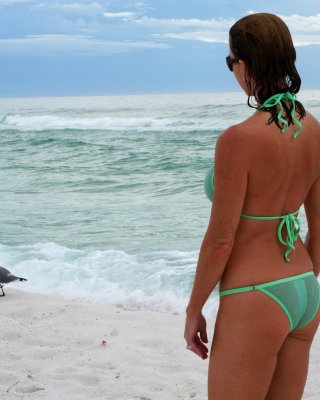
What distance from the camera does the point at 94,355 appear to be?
457 centimetres

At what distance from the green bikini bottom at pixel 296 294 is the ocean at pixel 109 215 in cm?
387

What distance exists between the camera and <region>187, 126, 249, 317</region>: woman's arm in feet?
6.22

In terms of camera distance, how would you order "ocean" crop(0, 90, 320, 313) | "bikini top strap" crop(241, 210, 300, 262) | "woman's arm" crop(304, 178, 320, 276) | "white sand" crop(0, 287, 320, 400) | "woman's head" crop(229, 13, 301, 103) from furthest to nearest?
1. "ocean" crop(0, 90, 320, 313)
2. "white sand" crop(0, 287, 320, 400)
3. "woman's arm" crop(304, 178, 320, 276)
4. "bikini top strap" crop(241, 210, 300, 262)
5. "woman's head" crop(229, 13, 301, 103)

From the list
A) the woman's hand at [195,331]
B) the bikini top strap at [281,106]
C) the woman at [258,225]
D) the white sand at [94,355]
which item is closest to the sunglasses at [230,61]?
the woman at [258,225]

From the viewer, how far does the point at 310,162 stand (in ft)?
6.64

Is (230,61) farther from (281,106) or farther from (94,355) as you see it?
(94,355)

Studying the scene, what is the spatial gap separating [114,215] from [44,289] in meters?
4.38

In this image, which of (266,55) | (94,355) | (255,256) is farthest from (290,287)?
(94,355)

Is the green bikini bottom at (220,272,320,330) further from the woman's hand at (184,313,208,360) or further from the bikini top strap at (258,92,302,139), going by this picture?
the bikini top strap at (258,92,302,139)

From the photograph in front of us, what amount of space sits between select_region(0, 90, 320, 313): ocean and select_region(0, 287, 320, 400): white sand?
70cm

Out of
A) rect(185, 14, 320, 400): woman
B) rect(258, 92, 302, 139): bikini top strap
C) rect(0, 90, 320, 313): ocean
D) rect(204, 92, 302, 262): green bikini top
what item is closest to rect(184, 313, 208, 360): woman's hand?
rect(185, 14, 320, 400): woman

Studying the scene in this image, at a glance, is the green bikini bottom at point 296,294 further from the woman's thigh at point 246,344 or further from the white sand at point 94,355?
the white sand at point 94,355

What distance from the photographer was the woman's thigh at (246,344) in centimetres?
191

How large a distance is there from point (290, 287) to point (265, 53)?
0.72m
